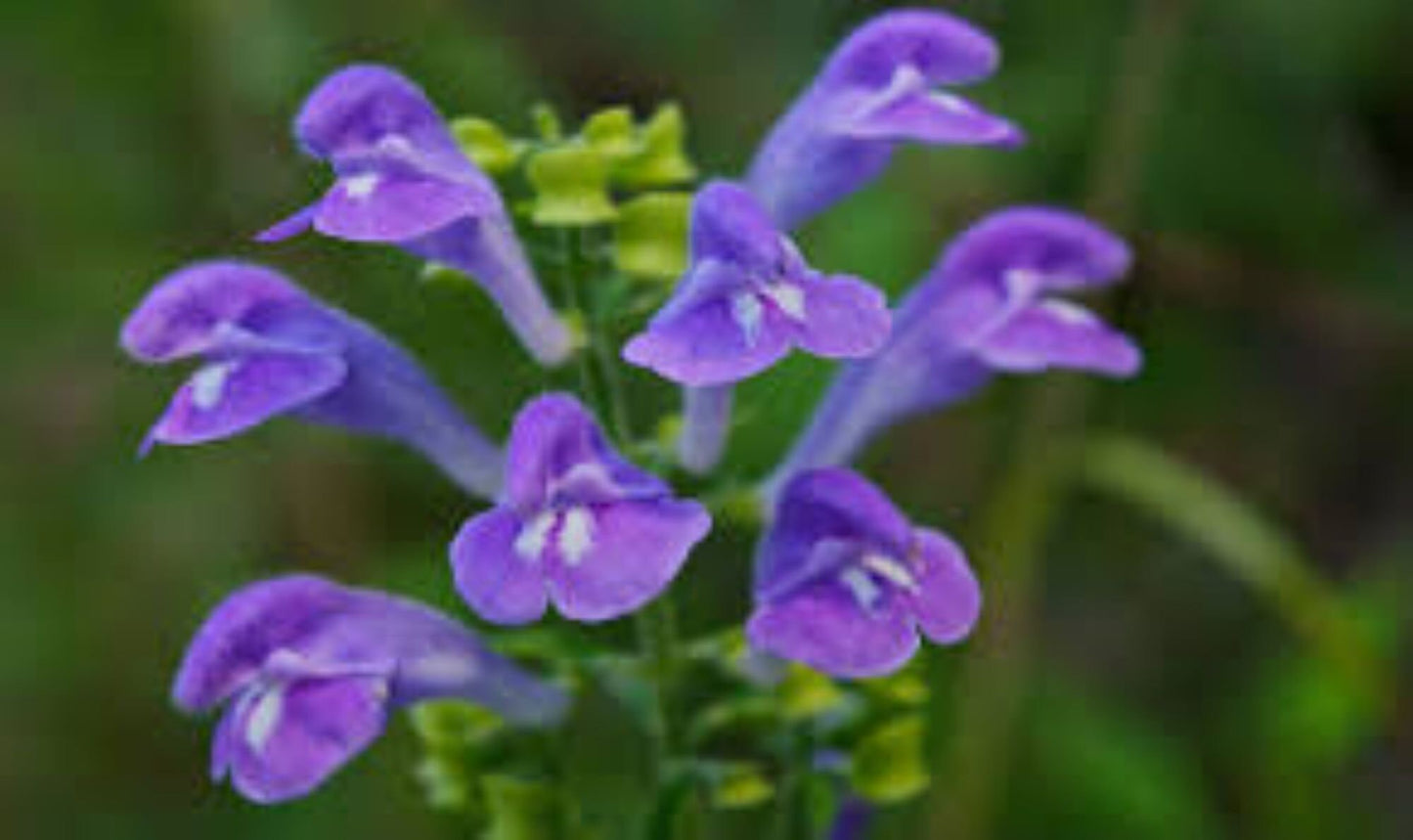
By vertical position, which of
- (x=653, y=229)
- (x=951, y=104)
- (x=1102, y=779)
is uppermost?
(x=951, y=104)

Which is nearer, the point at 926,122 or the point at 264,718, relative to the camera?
the point at 264,718

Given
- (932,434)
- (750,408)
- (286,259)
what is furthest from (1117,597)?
(750,408)

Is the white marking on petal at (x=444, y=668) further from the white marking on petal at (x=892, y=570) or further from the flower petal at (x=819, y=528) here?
the white marking on petal at (x=892, y=570)

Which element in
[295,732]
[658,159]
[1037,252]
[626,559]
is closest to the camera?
[626,559]

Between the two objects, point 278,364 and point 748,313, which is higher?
point 748,313

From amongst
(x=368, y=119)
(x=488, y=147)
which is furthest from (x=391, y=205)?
(x=488, y=147)

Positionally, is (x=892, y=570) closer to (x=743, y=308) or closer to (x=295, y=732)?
(x=743, y=308)

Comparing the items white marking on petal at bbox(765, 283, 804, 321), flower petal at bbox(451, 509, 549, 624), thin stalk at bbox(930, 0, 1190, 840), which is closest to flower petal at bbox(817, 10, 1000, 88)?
white marking on petal at bbox(765, 283, 804, 321)

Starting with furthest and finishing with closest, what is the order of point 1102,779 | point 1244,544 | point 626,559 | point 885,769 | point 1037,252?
point 1244,544 → point 1102,779 → point 1037,252 → point 885,769 → point 626,559
